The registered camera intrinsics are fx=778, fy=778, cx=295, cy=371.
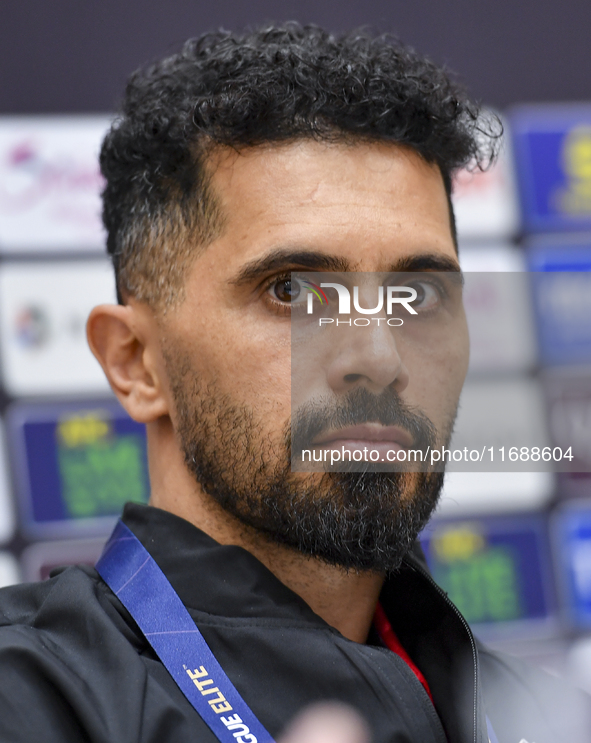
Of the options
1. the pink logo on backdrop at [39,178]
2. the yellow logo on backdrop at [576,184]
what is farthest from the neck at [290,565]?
the yellow logo on backdrop at [576,184]

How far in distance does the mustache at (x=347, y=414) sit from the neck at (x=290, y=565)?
0.13m

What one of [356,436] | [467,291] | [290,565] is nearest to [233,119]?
[356,436]

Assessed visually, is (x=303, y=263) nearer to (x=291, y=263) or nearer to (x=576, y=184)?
(x=291, y=263)

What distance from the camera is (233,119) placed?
2.90 feet

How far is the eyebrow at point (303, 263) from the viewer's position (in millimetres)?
818

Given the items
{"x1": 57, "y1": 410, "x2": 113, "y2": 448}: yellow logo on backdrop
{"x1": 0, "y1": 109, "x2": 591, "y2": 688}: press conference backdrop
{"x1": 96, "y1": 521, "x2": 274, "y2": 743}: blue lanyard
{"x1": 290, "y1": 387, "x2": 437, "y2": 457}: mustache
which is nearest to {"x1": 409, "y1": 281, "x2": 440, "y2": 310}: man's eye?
{"x1": 290, "y1": 387, "x2": 437, "y2": 457}: mustache

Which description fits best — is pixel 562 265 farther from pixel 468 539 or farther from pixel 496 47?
pixel 468 539

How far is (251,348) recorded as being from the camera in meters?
0.83

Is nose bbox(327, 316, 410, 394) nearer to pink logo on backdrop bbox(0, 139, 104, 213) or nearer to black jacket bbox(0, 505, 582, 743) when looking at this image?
black jacket bbox(0, 505, 582, 743)

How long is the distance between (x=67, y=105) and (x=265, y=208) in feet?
3.61

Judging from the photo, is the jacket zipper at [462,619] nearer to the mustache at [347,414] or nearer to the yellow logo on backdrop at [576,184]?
the mustache at [347,414]

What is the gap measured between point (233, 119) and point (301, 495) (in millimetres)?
429

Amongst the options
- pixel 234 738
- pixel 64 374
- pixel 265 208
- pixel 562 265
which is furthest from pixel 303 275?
pixel 562 265

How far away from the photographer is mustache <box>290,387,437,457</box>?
78cm
